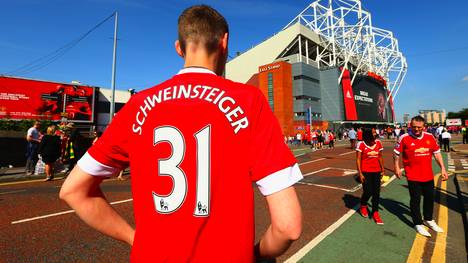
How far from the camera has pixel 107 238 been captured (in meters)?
3.97

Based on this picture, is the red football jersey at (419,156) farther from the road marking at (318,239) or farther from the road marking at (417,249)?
the road marking at (318,239)

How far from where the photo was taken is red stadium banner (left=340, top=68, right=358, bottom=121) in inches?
2266

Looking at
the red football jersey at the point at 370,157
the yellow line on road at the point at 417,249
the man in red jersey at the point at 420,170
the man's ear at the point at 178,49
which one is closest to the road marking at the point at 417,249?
the yellow line on road at the point at 417,249

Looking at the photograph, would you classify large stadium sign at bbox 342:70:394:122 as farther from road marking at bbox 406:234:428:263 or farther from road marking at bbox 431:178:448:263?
road marking at bbox 406:234:428:263

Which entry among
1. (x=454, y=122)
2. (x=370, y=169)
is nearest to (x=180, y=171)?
(x=370, y=169)

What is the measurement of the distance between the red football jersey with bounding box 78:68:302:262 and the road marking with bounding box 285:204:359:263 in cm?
272

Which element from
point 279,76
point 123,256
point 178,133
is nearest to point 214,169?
point 178,133

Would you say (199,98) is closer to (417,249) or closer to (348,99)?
(417,249)

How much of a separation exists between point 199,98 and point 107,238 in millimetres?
3880

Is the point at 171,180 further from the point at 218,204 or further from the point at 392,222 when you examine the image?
the point at 392,222

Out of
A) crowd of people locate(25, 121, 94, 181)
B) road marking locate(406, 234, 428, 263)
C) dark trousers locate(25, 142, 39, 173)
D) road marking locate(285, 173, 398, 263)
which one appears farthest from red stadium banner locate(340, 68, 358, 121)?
road marking locate(406, 234, 428, 263)

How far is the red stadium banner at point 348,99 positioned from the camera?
57.5 m

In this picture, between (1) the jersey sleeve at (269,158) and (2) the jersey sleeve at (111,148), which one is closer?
(1) the jersey sleeve at (269,158)

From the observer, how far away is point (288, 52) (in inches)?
2357
